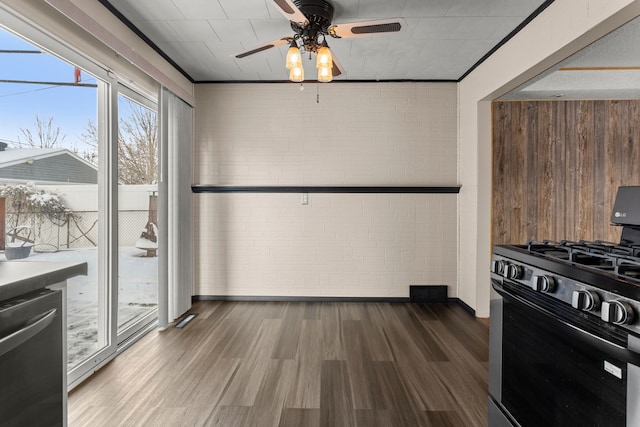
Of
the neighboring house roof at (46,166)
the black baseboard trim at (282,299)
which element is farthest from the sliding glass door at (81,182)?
the black baseboard trim at (282,299)

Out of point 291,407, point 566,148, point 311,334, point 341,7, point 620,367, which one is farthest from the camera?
point 566,148

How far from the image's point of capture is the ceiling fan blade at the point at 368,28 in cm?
188

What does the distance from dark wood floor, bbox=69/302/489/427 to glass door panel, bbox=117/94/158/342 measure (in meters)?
0.36

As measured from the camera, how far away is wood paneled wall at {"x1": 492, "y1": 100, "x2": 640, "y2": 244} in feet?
12.3

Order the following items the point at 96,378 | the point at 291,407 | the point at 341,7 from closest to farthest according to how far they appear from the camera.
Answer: the point at 291,407
the point at 96,378
the point at 341,7

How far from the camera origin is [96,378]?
7.25ft

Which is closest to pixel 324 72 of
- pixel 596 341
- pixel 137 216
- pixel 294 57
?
pixel 294 57

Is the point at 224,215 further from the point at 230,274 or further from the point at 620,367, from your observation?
the point at 620,367

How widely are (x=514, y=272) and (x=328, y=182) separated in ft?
9.01

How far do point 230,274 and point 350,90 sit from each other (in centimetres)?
261

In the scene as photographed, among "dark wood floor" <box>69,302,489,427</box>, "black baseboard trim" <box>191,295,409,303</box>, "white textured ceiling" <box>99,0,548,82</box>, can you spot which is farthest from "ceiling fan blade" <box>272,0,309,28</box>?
"black baseboard trim" <box>191,295,409,303</box>

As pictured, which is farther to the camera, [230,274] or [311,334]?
[230,274]

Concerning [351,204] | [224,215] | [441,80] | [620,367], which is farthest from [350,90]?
[620,367]

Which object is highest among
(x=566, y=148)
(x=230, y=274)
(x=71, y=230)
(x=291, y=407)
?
(x=566, y=148)
